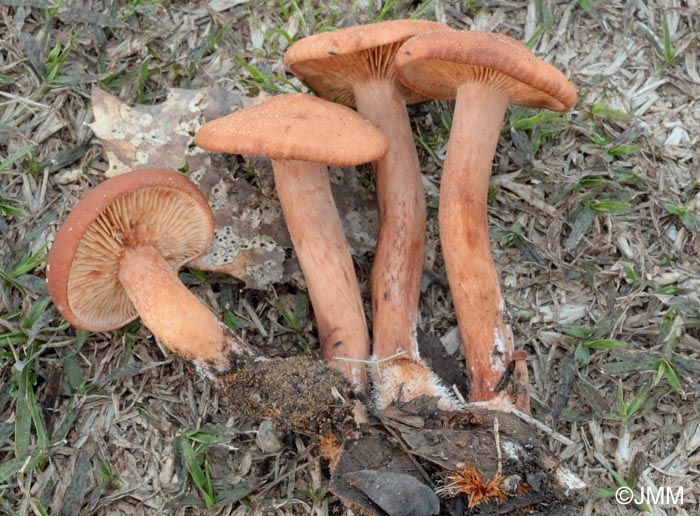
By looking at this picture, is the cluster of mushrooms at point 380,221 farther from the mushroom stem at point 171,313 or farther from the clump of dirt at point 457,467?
the clump of dirt at point 457,467

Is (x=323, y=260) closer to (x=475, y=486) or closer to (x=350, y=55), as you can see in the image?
(x=350, y=55)

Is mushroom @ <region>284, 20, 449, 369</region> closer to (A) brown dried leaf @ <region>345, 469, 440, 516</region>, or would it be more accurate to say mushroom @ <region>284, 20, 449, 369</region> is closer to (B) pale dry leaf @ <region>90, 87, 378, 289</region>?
(B) pale dry leaf @ <region>90, 87, 378, 289</region>

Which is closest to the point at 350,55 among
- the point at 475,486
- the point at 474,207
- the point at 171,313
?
the point at 474,207

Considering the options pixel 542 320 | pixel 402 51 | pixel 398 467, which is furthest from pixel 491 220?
pixel 398 467

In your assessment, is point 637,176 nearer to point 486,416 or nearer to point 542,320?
point 542,320

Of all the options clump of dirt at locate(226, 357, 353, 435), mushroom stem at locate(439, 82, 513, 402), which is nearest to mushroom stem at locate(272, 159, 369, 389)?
clump of dirt at locate(226, 357, 353, 435)

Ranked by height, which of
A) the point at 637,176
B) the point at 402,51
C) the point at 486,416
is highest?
the point at 402,51
